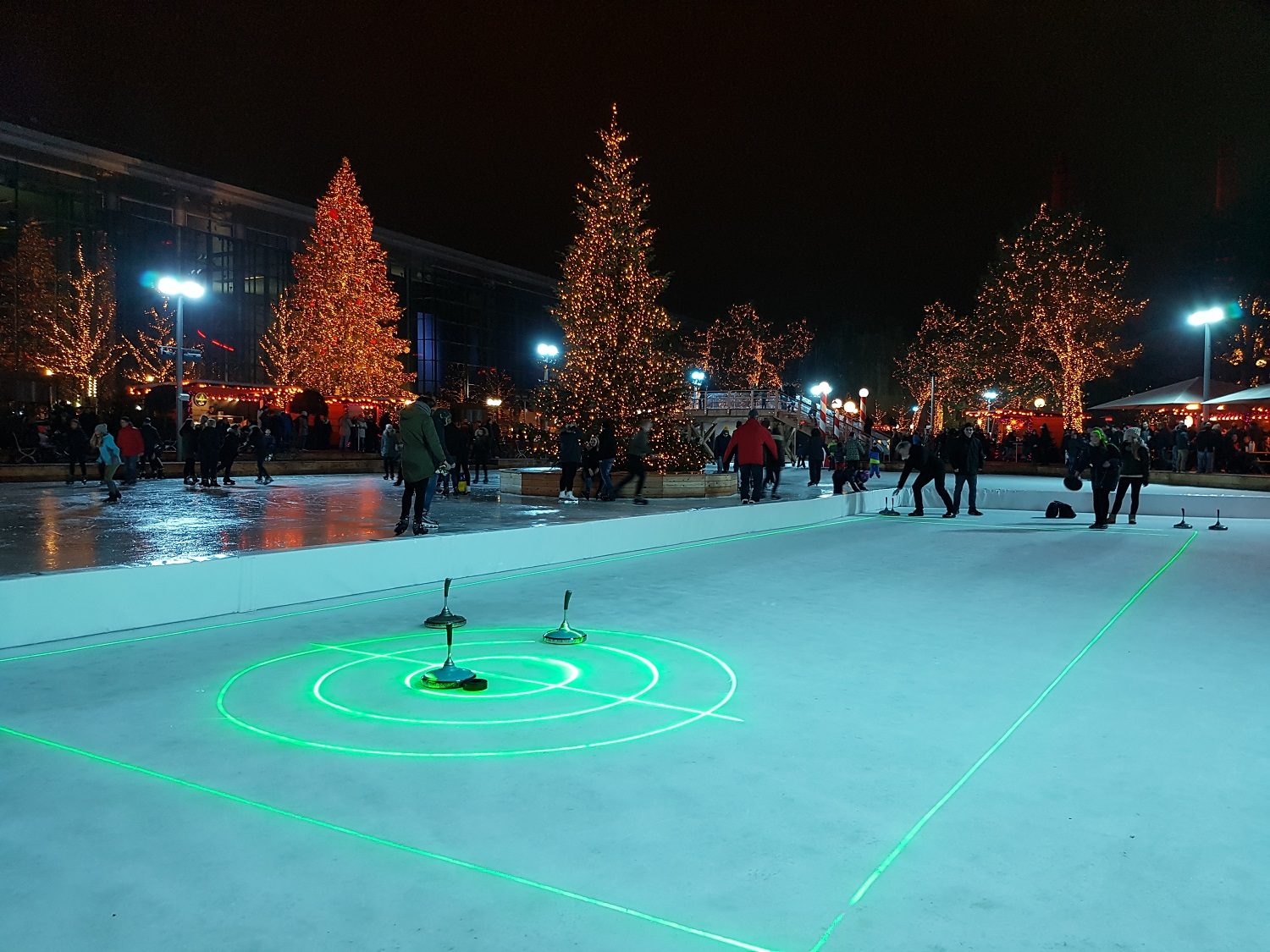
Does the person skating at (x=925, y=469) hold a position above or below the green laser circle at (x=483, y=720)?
above

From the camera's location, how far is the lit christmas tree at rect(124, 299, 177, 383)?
129 feet

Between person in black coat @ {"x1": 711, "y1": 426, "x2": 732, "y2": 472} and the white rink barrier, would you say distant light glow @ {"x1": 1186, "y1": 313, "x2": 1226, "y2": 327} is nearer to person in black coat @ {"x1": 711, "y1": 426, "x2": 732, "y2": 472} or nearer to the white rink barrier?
person in black coat @ {"x1": 711, "y1": 426, "x2": 732, "y2": 472}

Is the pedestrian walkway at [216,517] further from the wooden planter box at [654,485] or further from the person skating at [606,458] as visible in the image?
the wooden planter box at [654,485]

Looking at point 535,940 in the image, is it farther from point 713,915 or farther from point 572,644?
point 572,644

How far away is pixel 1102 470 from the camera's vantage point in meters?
16.2

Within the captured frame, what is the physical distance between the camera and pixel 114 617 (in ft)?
23.6

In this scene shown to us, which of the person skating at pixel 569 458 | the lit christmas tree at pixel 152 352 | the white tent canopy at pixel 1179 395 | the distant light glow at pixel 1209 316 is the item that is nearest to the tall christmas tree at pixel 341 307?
the lit christmas tree at pixel 152 352

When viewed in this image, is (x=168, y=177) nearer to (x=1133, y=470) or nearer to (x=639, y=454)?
(x=639, y=454)

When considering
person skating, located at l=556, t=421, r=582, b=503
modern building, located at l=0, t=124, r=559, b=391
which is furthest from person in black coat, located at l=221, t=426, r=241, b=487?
modern building, located at l=0, t=124, r=559, b=391

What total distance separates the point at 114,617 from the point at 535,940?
19.1ft

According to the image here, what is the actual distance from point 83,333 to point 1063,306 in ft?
141

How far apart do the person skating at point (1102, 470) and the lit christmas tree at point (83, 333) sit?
111 feet

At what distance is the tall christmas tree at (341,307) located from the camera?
37219 millimetres

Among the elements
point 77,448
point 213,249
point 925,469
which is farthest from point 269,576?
point 213,249
